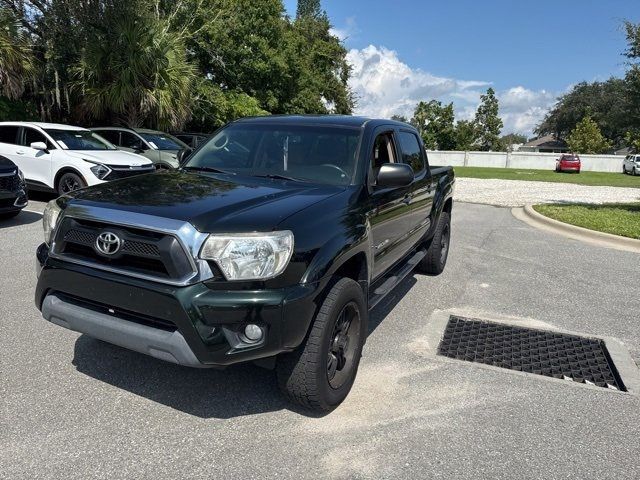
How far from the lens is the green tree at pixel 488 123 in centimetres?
6831

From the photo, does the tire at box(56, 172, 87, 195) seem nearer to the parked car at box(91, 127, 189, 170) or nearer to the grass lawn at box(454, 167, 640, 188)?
the parked car at box(91, 127, 189, 170)

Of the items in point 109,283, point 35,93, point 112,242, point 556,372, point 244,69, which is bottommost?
point 556,372

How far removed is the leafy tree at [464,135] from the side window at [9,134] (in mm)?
60907

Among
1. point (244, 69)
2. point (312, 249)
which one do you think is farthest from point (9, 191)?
point (244, 69)

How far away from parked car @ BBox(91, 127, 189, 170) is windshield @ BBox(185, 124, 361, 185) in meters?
8.72

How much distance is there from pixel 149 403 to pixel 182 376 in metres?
0.35

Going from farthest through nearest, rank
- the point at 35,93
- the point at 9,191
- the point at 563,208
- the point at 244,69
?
the point at 244,69 → the point at 35,93 → the point at 563,208 → the point at 9,191

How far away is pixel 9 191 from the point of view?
26.2 feet

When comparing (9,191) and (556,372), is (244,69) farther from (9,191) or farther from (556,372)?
(556,372)

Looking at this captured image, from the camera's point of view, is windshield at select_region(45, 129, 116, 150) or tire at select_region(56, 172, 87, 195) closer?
tire at select_region(56, 172, 87, 195)

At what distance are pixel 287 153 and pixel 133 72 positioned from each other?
12151 mm

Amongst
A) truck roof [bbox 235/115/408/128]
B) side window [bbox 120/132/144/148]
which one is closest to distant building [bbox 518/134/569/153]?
side window [bbox 120/132/144/148]

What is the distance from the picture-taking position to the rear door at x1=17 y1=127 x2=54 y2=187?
9.97m

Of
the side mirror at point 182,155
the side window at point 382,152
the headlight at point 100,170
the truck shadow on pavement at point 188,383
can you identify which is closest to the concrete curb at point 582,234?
the side window at point 382,152
